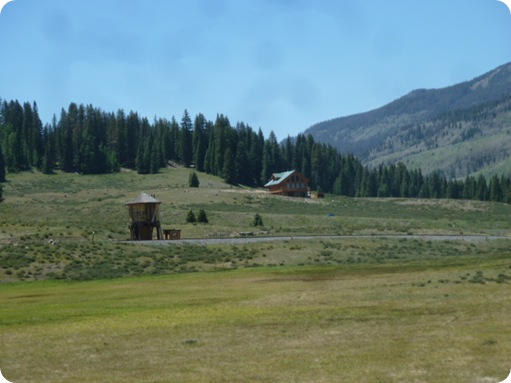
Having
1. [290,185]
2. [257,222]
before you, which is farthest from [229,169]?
[257,222]

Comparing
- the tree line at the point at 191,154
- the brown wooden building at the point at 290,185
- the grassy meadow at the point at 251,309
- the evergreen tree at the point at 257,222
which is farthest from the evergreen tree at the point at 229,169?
the grassy meadow at the point at 251,309

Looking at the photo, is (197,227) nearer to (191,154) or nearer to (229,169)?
(229,169)

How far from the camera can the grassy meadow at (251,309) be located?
62.7ft

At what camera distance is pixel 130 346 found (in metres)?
22.6

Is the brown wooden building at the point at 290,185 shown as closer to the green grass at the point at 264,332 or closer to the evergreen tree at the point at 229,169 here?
the evergreen tree at the point at 229,169

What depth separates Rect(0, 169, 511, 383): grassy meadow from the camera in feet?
62.7

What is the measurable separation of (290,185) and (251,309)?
4659 inches

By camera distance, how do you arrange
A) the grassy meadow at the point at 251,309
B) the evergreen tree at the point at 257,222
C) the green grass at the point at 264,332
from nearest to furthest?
1. the green grass at the point at 264,332
2. the grassy meadow at the point at 251,309
3. the evergreen tree at the point at 257,222

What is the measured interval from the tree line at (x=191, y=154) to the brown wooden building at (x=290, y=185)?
549 inches

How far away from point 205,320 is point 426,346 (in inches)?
376

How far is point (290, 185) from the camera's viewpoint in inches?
5851

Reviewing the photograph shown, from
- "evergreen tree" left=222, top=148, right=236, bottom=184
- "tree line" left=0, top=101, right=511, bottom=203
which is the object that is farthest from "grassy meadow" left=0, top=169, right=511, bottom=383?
"tree line" left=0, top=101, right=511, bottom=203

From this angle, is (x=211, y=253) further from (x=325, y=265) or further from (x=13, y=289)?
(x=13, y=289)

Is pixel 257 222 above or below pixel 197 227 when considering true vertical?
above
